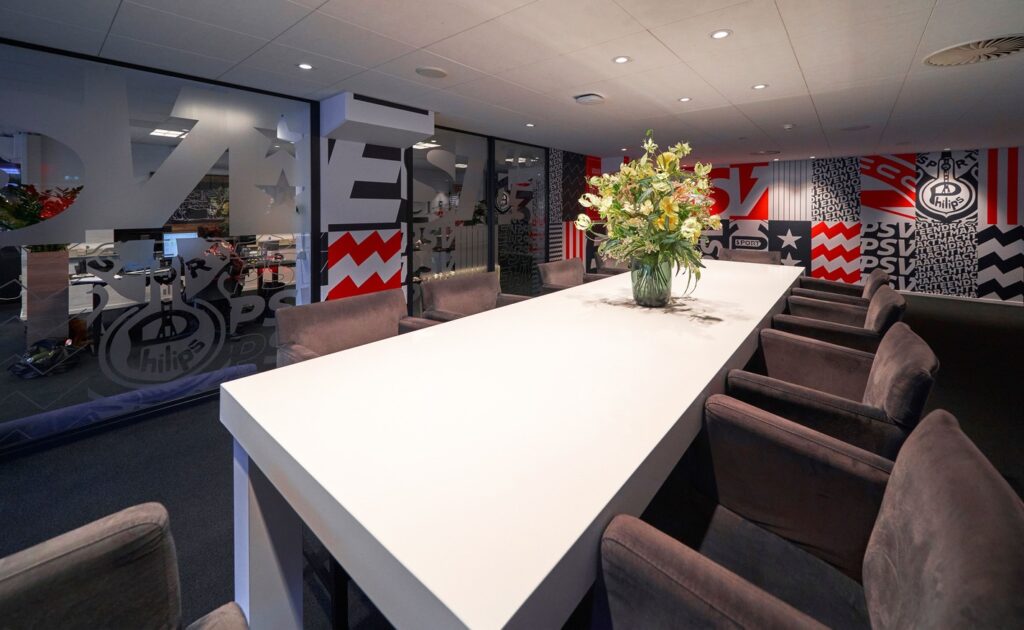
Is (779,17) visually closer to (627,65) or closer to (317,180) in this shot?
(627,65)

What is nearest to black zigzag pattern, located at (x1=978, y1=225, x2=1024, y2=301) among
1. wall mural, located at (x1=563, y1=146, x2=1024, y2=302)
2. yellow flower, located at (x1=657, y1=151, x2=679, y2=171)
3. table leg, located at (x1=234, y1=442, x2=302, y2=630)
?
wall mural, located at (x1=563, y1=146, x2=1024, y2=302)

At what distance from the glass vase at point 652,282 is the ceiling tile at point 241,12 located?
2.15 m

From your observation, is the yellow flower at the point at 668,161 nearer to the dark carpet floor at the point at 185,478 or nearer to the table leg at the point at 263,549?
the table leg at the point at 263,549

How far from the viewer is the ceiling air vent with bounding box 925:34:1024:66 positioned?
8.93 feet

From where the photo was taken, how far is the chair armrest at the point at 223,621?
82 cm

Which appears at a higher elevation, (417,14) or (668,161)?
(417,14)

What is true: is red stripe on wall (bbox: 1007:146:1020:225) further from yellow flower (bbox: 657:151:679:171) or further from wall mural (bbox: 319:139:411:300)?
wall mural (bbox: 319:139:411:300)

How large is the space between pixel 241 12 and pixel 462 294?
6.10 feet

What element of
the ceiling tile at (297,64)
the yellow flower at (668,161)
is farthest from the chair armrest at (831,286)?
the ceiling tile at (297,64)

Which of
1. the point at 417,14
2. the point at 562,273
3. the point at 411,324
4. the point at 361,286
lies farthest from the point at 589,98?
the point at 411,324

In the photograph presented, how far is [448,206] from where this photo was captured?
5.70 m

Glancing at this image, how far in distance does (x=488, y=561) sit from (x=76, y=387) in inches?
154

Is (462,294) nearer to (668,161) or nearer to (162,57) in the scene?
(668,161)

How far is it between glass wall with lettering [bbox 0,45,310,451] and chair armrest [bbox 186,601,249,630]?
290 centimetres
